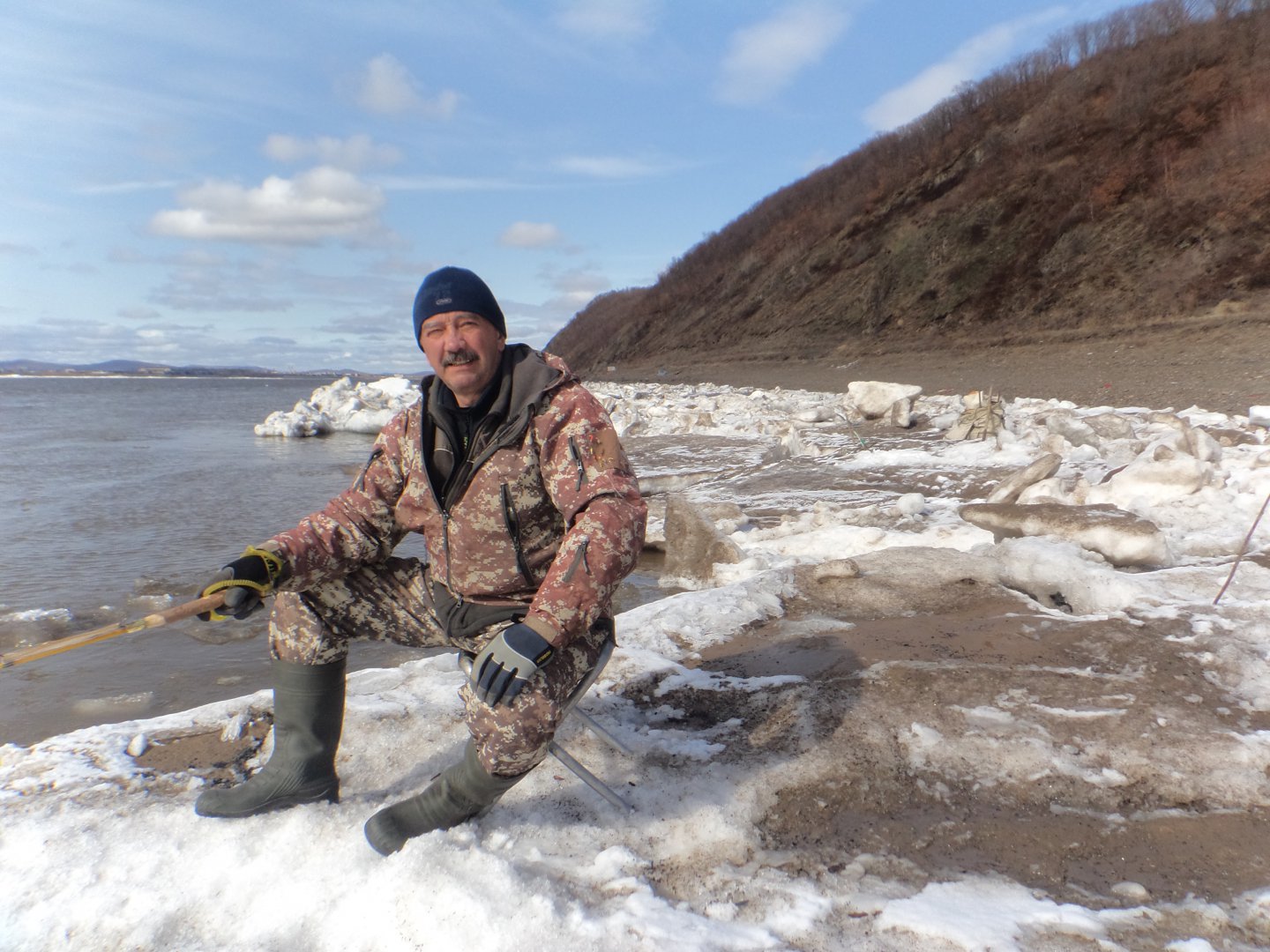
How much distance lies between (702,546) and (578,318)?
64.6 m

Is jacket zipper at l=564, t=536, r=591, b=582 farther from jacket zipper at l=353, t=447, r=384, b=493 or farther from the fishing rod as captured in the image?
the fishing rod

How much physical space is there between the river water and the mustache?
2724mm

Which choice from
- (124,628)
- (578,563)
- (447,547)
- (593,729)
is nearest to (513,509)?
(447,547)

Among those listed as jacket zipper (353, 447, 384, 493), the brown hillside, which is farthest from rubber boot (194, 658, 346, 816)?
the brown hillside

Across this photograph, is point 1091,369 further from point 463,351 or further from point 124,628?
point 124,628

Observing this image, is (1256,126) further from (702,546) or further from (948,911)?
(948,911)

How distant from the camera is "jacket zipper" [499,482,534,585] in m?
2.28

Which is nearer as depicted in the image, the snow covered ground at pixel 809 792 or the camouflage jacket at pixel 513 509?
the snow covered ground at pixel 809 792

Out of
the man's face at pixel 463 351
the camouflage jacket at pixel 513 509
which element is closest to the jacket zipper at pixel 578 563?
the camouflage jacket at pixel 513 509

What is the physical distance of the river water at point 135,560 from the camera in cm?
445

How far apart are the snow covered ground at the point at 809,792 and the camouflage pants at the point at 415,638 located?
1.01ft

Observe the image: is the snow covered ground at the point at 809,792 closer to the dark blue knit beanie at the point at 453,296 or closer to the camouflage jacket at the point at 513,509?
the camouflage jacket at the point at 513,509

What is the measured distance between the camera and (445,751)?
2.74m

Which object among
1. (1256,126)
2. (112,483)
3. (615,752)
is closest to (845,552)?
(615,752)
